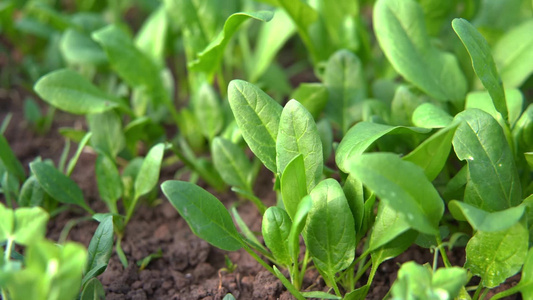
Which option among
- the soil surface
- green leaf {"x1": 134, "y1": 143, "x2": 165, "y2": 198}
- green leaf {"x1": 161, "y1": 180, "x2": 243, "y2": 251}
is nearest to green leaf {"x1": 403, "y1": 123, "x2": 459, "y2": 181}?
the soil surface

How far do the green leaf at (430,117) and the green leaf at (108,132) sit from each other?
27.0 inches

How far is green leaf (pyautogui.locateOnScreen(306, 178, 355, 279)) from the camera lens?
921mm

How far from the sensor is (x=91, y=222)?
126 centimetres

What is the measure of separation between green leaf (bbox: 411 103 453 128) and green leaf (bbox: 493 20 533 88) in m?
0.38

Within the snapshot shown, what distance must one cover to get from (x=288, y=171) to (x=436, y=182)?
425 mm

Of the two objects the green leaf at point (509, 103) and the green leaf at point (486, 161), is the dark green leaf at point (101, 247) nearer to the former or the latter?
the green leaf at point (486, 161)

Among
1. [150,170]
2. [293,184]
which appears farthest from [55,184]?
[293,184]

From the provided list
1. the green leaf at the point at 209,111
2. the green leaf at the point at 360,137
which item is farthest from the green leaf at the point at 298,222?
the green leaf at the point at 209,111

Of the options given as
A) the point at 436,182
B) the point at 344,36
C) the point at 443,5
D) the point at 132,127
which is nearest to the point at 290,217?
the point at 436,182

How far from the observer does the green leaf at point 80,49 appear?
1.45m

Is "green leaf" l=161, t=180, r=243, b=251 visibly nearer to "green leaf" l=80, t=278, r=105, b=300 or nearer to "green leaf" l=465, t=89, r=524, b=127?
"green leaf" l=80, t=278, r=105, b=300

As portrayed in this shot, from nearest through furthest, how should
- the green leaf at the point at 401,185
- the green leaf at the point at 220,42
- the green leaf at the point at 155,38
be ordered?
1. the green leaf at the point at 401,185
2. the green leaf at the point at 220,42
3. the green leaf at the point at 155,38

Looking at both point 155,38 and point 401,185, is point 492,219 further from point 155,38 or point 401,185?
point 155,38

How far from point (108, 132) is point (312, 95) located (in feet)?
1.61
